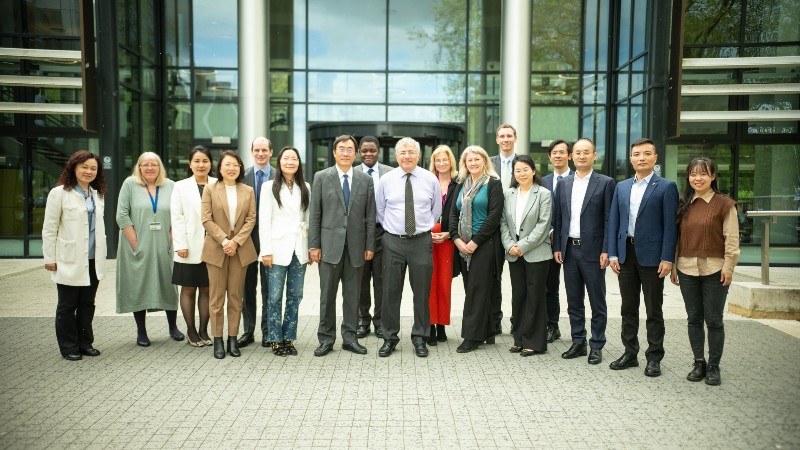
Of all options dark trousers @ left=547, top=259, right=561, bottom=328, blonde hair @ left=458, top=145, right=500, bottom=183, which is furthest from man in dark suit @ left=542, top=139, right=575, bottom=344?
blonde hair @ left=458, top=145, right=500, bottom=183

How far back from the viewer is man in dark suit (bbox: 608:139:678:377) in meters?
5.55

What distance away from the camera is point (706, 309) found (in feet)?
17.6

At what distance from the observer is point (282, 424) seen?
4363 mm

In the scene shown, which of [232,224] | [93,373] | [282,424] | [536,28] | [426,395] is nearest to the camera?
[282,424]

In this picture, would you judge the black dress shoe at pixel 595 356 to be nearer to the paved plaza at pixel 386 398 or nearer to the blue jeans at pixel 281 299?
the paved plaza at pixel 386 398

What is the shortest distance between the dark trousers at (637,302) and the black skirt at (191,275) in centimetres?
397

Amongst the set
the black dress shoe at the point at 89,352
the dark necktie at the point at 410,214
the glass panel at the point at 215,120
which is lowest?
the black dress shoe at the point at 89,352

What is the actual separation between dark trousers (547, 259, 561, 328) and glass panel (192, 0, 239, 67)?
12914 mm

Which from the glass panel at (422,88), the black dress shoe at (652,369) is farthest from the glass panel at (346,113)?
the black dress shoe at (652,369)

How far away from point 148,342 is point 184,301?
0.58m

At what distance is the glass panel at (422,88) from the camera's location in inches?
709

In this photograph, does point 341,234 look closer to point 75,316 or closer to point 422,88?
point 75,316

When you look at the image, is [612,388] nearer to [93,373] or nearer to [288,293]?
[288,293]

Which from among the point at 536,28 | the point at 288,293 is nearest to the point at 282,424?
the point at 288,293
